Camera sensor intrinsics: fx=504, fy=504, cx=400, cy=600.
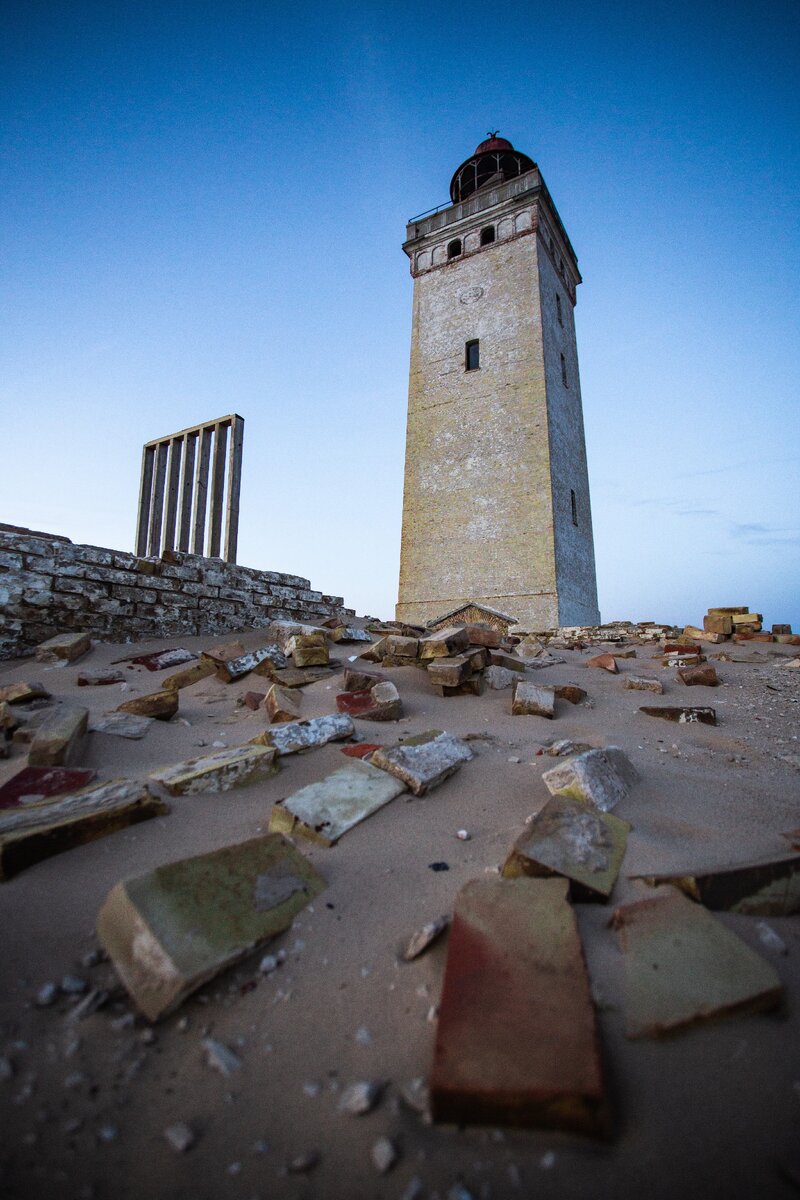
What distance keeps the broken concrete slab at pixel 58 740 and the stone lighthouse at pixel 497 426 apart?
9.44 m

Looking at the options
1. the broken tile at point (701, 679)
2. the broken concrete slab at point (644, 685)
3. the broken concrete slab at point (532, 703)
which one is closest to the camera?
the broken concrete slab at point (532, 703)

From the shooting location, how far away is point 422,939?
41.1 inches

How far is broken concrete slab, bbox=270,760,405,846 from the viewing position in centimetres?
148

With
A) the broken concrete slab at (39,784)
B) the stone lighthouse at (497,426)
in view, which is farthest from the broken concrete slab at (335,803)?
the stone lighthouse at (497,426)

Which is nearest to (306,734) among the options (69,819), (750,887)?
(69,819)

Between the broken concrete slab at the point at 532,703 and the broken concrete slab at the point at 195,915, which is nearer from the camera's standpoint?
the broken concrete slab at the point at 195,915

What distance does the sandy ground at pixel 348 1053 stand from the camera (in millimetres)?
667

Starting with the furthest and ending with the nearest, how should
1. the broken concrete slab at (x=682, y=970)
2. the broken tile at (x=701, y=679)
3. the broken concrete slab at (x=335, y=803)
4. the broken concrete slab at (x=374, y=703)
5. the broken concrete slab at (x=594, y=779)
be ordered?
the broken tile at (x=701, y=679)
the broken concrete slab at (x=374, y=703)
the broken concrete slab at (x=594, y=779)
the broken concrete slab at (x=335, y=803)
the broken concrete slab at (x=682, y=970)

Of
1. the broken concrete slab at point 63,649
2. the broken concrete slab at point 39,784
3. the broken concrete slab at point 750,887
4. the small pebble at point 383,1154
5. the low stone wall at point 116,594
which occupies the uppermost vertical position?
the low stone wall at point 116,594

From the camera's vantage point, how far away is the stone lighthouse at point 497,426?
430 inches

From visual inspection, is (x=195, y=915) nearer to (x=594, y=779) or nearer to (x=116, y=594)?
(x=594, y=779)

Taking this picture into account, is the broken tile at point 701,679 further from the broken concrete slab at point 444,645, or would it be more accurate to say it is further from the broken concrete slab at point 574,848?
the broken concrete slab at point 574,848

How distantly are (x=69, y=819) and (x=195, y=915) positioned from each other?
0.59m

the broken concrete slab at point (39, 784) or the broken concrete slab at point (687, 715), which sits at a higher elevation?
the broken concrete slab at point (687, 715)
